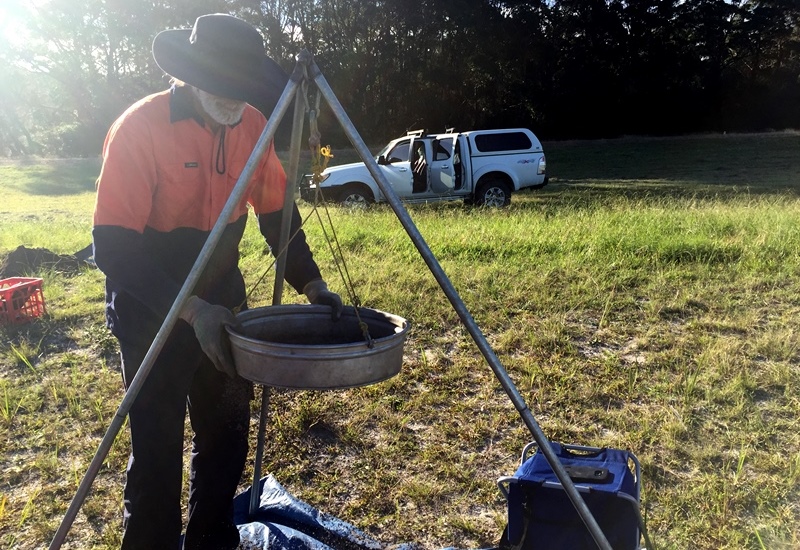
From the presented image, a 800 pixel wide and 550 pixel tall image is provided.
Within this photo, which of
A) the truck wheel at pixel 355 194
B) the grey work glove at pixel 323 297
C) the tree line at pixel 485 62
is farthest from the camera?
the tree line at pixel 485 62

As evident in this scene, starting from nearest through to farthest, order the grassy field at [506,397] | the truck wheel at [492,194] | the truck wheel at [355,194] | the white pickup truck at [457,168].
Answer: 1. the grassy field at [506,397]
2. the truck wheel at [355,194]
3. the white pickup truck at [457,168]
4. the truck wheel at [492,194]

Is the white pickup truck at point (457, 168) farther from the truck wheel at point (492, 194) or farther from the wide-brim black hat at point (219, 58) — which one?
the wide-brim black hat at point (219, 58)

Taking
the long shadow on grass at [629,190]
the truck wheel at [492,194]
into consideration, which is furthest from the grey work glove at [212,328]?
the long shadow on grass at [629,190]

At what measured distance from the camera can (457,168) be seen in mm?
12727

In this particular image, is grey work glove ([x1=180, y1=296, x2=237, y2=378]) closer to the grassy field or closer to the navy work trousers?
the navy work trousers

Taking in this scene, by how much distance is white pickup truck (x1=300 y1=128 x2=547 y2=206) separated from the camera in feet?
41.3

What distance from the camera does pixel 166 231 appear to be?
1.99 meters

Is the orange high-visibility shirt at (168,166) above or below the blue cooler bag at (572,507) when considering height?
above

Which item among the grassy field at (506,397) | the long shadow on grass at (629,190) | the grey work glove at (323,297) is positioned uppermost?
the grey work glove at (323,297)

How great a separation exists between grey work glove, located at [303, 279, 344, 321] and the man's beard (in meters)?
0.60

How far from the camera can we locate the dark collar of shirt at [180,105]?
1.93 meters

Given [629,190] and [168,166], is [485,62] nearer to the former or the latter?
[629,190]

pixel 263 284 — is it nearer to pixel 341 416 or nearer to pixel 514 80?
pixel 341 416

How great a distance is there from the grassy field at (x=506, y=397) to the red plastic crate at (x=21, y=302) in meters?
0.11
